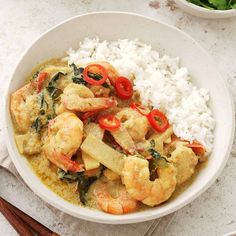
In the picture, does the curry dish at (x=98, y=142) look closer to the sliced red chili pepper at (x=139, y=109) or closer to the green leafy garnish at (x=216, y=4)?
the sliced red chili pepper at (x=139, y=109)

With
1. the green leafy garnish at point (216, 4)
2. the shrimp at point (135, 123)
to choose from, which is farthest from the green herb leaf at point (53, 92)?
the green leafy garnish at point (216, 4)

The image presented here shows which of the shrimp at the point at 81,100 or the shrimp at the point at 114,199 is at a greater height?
the shrimp at the point at 81,100

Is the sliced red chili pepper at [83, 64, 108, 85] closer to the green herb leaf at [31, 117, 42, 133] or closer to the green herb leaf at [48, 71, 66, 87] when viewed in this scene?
the green herb leaf at [48, 71, 66, 87]

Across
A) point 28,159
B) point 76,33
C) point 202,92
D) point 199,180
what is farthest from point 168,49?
point 28,159

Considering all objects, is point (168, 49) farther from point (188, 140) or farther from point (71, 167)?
point (71, 167)

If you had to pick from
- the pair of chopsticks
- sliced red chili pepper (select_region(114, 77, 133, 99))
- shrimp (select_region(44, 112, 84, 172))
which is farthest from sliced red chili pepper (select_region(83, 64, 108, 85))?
the pair of chopsticks

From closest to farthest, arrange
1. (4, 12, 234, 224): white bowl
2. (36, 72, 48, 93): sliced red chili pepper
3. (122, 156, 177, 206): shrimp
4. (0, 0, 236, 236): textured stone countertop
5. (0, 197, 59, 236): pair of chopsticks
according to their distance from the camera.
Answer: (122, 156, 177, 206): shrimp
(4, 12, 234, 224): white bowl
(0, 197, 59, 236): pair of chopsticks
(36, 72, 48, 93): sliced red chili pepper
(0, 0, 236, 236): textured stone countertop
